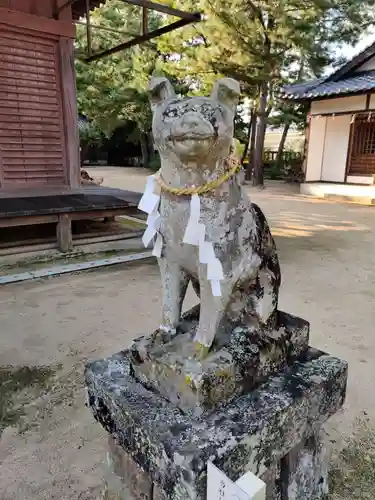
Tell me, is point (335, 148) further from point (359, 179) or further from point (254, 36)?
point (254, 36)

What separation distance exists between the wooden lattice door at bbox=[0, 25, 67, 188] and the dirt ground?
7.83 ft

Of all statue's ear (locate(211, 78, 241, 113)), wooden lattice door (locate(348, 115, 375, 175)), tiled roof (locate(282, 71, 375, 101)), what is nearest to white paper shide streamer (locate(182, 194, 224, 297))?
statue's ear (locate(211, 78, 241, 113))

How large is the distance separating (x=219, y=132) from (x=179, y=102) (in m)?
0.13

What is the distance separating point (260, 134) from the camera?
12.5 metres

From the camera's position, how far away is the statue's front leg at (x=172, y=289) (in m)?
1.22

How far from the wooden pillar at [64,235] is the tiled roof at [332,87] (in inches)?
322

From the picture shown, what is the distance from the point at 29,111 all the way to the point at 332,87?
335 inches

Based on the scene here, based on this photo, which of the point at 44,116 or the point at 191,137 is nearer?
the point at 191,137

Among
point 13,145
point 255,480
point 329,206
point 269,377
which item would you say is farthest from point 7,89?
point 329,206

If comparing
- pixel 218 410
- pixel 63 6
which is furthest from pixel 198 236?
pixel 63 6

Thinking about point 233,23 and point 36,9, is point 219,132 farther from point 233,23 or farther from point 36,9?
point 233,23

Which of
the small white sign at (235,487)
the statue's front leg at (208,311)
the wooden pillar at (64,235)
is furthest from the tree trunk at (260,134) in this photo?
the small white sign at (235,487)

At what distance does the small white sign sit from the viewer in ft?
2.47

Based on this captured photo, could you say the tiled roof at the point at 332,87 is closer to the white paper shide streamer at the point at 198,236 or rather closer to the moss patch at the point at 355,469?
the moss patch at the point at 355,469
